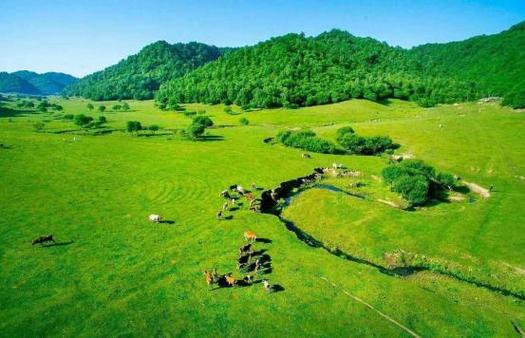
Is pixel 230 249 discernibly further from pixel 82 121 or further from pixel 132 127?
pixel 82 121

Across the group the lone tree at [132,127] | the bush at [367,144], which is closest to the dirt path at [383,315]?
the bush at [367,144]

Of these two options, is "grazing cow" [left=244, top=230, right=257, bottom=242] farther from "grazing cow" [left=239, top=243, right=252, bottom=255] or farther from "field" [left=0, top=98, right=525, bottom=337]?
"grazing cow" [left=239, top=243, right=252, bottom=255]

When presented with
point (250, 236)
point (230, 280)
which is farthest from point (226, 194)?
point (230, 280)

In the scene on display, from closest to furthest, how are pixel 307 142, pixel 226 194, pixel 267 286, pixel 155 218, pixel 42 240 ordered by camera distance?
pixel 267 286, pixel 42 240, pixel 155 218, pixel 226 194, pixel 307 142

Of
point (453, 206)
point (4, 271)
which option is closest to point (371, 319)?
point (4, 271)

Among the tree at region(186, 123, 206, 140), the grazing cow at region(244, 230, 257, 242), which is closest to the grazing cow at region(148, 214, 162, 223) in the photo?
the grazing cow at region(244, 230, 257, 242)

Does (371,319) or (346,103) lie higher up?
(346,103)

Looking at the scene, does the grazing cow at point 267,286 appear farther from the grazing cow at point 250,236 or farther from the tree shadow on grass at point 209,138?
the tree shadow on grass at point 209,138

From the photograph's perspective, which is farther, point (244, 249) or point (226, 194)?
point (226, 194)

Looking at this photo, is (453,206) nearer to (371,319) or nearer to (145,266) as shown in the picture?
(371,319)
